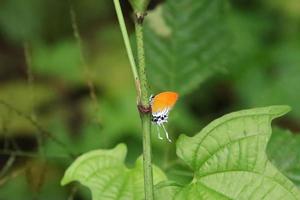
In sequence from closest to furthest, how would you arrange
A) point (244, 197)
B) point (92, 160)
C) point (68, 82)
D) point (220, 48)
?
point (244, 197) → point (92, 160) → point (220, 48) → point (68, 82)

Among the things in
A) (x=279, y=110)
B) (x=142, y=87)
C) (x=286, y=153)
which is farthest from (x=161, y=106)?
(x=286, y=153)

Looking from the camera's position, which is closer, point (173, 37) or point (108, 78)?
point (173, 37)

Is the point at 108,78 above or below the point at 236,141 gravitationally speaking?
below

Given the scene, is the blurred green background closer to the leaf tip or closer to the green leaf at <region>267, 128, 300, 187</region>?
the green leaf at <region>267, 128, 300, 187</region>

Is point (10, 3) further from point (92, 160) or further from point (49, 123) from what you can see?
point (92, 160)

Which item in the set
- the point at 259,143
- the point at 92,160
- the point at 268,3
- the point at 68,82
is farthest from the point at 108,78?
the point at 259,143

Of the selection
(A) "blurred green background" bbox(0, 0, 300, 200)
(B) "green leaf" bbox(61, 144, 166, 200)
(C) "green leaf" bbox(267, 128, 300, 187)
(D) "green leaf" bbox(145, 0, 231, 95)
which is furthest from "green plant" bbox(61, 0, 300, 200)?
(A) "blurred green background" bbox(0, 0, 300, 200)
